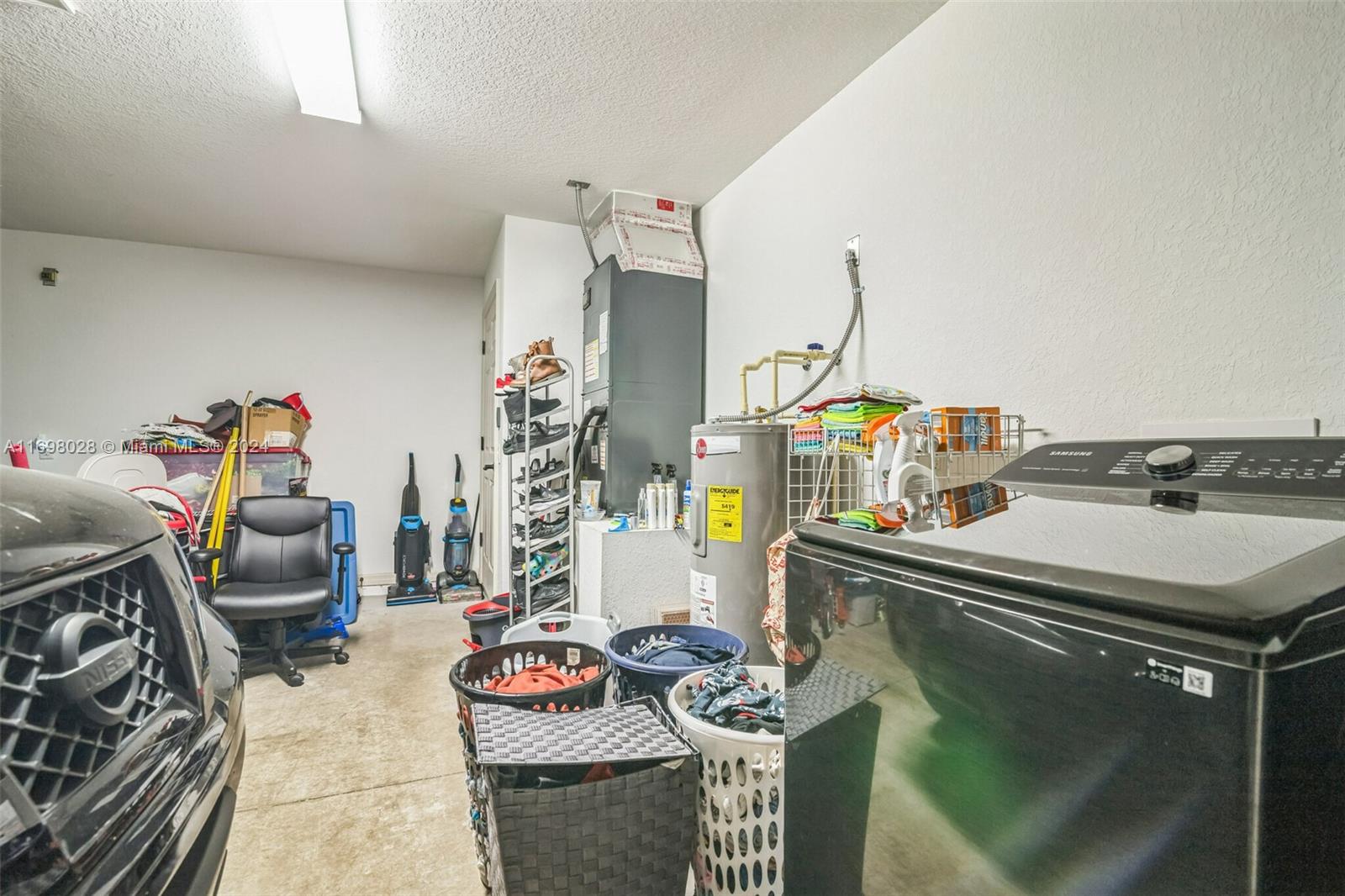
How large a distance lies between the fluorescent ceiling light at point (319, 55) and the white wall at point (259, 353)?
264 cm

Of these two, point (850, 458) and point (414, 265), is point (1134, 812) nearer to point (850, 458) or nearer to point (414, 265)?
point (850, 458)

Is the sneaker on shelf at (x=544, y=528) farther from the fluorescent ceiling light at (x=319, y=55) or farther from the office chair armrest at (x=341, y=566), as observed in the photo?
the fluorescent ceiling light at (x=319, y=55)

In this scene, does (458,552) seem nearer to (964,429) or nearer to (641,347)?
(641,347)

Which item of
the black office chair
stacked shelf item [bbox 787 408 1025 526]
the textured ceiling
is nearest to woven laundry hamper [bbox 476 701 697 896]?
stacked shelf item [bbox 787 408 1025 526]

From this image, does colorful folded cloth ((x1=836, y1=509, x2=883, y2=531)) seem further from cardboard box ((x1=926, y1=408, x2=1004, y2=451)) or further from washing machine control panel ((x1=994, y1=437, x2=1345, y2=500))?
cardboard box ((x1=926, y1=408, x2=1004, y2=451))

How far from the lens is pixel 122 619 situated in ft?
2.38

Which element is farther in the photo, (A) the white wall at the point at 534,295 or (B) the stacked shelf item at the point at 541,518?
(A) the white wall at the point at 534,295

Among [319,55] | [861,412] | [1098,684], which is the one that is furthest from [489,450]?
[1098,684]

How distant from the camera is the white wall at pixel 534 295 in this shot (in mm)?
3715

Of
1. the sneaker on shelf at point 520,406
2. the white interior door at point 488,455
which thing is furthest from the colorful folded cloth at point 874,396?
the white interior door at point 488,455

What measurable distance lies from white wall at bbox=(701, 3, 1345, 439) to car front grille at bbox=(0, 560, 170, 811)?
1888 mm

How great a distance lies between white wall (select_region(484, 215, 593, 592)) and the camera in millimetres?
3715

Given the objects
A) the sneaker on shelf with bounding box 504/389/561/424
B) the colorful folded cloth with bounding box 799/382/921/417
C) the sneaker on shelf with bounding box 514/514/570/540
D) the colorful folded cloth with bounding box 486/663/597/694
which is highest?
the sneaker on shelf with bounding box 504/389/561/424

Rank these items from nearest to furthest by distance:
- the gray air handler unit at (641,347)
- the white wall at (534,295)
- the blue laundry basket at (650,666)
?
1. the blue laundry basket at (650,666)
2. the gray air handler unit at (641,347)
3. the white wall at (534,295)
